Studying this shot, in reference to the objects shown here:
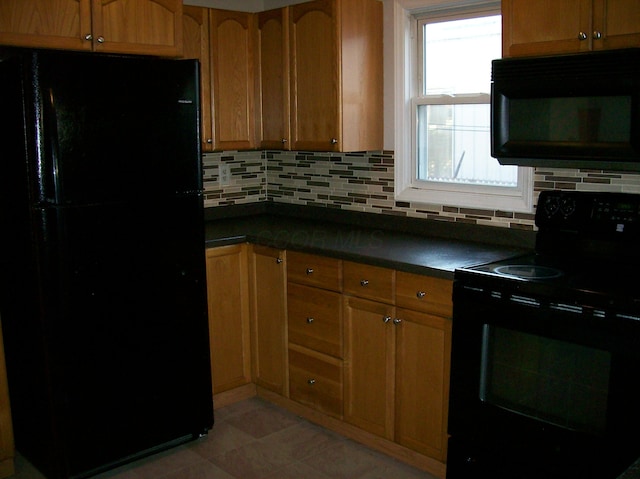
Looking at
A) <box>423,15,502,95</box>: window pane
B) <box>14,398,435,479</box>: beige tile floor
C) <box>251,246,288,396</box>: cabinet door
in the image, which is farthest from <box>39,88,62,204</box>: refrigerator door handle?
<box>423,15,502,95</box>: window pane

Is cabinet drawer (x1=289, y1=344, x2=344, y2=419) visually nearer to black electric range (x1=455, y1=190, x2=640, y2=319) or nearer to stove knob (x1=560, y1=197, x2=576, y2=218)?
black electric range (x1=455, y1=190, x2=640, y2=319)

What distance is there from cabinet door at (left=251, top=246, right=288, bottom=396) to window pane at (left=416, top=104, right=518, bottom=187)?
0.85 metres

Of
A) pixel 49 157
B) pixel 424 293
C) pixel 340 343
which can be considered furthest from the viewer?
pixel 340 343

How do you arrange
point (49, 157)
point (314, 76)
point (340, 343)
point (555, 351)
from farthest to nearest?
point (314, 76)
point (340, 343)
point (49, 157)
point (555, 351)

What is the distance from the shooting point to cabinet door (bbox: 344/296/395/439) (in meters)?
3.02

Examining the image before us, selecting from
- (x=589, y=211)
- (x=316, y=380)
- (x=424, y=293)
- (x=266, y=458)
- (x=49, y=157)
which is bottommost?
(x=266, y=458)

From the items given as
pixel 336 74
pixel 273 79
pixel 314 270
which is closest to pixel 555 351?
pixel 314 270

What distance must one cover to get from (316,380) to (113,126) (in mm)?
1458

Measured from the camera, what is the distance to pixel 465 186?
339 cm

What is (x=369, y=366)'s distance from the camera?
312cm

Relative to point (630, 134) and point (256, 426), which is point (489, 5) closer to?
point (630, 134)

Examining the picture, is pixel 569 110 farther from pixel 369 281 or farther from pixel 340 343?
pixel 340 343

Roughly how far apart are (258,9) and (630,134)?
2436 mm

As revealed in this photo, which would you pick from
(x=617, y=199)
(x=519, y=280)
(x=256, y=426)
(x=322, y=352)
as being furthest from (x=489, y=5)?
(x=256, y=426)
